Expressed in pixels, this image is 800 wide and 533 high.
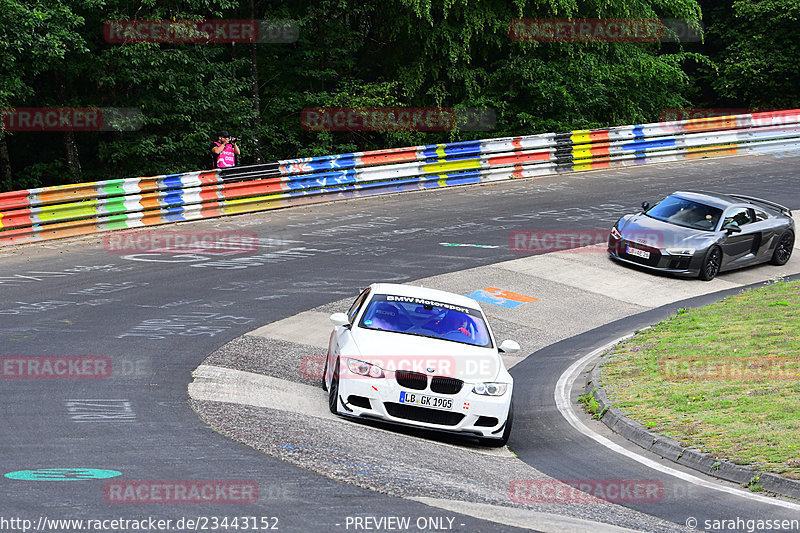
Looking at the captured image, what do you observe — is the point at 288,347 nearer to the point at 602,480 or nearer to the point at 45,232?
the point at 602,480

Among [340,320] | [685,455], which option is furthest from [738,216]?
[340,320]

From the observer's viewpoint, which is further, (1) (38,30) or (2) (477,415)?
(1) (38,30)

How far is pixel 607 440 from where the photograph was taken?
11.2 meters

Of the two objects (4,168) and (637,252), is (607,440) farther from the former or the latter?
(4,168)

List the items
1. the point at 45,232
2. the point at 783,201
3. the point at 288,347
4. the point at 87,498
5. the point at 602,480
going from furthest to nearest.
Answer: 1. the point at 783,201
2. the point at 45,232
3. the point at 288,347
4. the point at 602,480
5. the point at 87,498

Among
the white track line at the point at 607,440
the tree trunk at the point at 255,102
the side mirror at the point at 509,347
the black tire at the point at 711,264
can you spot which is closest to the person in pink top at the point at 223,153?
the tree trunk at the point at 255,102

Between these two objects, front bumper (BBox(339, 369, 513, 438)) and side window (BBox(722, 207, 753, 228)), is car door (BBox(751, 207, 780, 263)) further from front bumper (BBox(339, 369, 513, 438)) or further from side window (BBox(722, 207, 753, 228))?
front bumper (BBox(339, 369, 513, 438))

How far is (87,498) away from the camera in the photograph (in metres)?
7.12

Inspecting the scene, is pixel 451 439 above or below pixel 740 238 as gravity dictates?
below

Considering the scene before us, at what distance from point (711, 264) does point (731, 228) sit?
89 cm

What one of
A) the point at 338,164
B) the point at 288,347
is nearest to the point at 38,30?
the point at 338,164

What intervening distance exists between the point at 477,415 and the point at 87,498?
4.53 m

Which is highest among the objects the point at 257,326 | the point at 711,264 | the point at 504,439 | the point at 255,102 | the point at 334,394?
the point at 255,102

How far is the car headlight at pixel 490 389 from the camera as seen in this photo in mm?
10406
